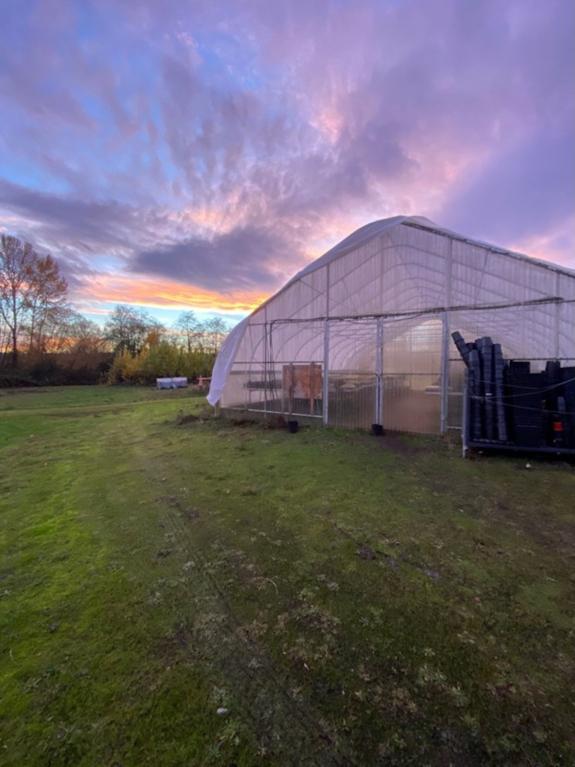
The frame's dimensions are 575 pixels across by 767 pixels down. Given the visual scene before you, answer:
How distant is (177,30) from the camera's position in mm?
6922

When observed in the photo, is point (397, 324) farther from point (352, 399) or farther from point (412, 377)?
point (352, 399)

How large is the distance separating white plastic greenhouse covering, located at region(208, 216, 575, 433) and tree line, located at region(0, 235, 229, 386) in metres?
20.2

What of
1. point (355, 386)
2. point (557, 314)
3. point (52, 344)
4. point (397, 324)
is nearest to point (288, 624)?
point (355, 386)

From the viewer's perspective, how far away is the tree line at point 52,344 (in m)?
28.5

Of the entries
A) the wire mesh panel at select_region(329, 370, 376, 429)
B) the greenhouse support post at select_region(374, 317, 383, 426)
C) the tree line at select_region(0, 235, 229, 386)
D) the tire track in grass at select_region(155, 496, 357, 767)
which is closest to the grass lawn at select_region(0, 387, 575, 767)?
the tire track in grass at select_region(155, 496, 357, 767)

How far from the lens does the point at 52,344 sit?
3222cm

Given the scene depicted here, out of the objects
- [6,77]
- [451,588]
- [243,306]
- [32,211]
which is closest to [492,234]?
[451,588]

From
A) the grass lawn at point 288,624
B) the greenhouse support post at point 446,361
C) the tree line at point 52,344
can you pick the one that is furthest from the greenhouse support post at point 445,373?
the tree line at point 52,344

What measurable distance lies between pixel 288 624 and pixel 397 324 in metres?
7.71

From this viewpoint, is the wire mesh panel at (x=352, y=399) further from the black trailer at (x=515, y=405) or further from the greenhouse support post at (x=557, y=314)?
the greenhouse support post at (x=557, y=314)

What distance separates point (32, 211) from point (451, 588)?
24.2 meters

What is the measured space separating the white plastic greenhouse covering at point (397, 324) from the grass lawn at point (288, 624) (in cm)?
369

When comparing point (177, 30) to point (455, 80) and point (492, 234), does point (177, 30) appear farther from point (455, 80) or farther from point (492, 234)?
point (492, 234)

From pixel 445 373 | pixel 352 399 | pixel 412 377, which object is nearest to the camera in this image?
pixel 445 373
